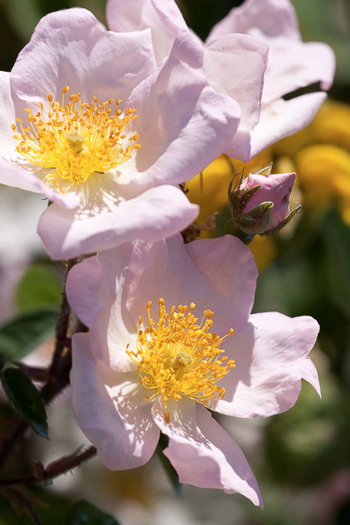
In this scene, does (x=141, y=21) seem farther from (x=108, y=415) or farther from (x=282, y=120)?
(x=108, y=415)

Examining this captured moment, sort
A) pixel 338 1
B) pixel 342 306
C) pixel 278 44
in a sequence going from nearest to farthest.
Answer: pixel 278 44
pixel 342 306
pixel 338 1

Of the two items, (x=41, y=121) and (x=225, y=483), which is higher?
(x=41, y=121)

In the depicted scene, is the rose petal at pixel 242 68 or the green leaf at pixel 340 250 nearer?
the rose petal at pixel 242 68

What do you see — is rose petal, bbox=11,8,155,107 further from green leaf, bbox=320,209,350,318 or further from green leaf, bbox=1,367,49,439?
green leaf, bbox=320,209,350,318

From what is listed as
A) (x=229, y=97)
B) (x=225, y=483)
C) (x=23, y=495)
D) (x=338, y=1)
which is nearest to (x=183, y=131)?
(x=229, y=97)

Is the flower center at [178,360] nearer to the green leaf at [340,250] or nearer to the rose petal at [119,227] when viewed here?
the rose petal at [119,227]

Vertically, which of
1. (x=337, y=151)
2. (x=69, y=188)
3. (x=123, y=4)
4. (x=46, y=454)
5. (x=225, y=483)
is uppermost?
(x=123, y=4)

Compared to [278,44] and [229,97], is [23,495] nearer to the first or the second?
[229,97]

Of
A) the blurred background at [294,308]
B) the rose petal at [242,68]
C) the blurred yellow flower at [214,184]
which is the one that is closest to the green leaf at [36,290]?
the blurred background at [294,308]
